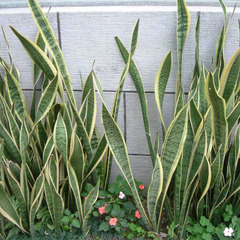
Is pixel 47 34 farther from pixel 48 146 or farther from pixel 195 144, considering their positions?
pixel 195 144

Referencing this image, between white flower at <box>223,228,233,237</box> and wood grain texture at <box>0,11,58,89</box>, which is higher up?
wood grain texture at <box>0,11,58,89</box>

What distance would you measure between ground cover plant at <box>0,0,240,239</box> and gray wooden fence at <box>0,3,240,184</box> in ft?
0.21

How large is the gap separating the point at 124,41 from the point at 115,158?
0.49m

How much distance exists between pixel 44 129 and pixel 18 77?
0.83ft

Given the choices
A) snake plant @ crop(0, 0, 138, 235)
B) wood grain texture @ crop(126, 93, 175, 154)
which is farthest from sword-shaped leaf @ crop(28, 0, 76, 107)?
wood grain texture @ crop(126, 93, 175, 154)

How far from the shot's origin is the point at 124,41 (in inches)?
50.2

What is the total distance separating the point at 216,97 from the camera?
0.95 metres

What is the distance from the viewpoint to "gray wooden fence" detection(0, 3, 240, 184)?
4.04ft

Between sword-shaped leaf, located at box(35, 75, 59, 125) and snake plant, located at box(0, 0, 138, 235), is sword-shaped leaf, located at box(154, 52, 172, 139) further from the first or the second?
sword-shaped leaf, located at box(35, 75, 59, 125)

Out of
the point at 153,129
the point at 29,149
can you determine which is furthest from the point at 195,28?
the point at 29,149

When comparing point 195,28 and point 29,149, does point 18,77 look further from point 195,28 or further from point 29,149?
point 195,28

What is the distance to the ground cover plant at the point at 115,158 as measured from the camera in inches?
41.3

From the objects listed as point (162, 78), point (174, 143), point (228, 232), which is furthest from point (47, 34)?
point (228, 232)

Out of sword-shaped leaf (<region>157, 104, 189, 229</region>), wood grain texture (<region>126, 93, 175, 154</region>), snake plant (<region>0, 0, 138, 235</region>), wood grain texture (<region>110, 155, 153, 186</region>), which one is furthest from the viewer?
wood grain texture (<region>110, 155, 153, 186</region>)
